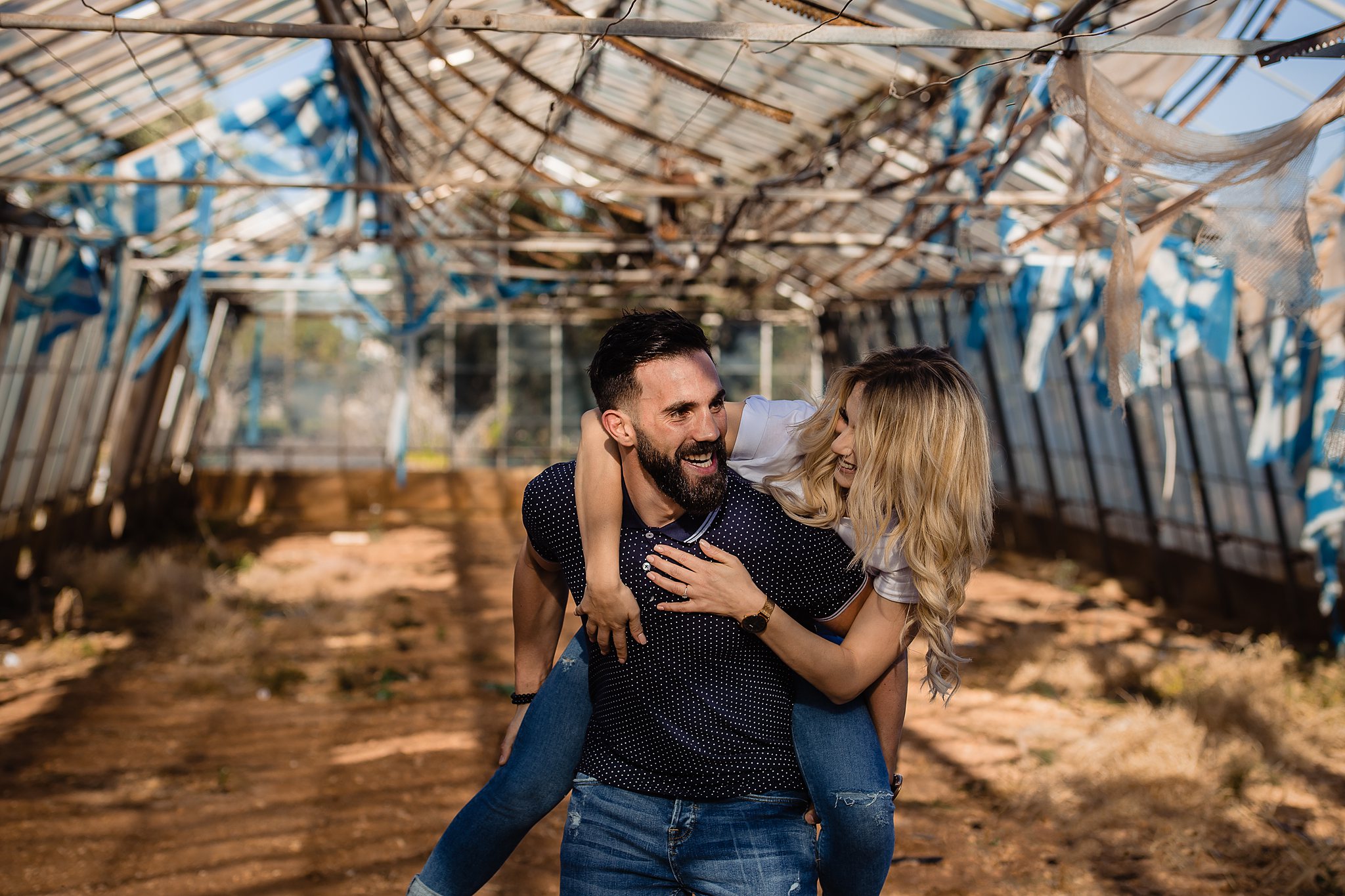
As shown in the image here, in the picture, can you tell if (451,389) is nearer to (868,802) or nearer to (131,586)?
(131,586)

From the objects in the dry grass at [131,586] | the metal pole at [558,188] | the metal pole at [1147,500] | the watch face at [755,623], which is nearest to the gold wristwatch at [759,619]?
the watch face at [755,623]

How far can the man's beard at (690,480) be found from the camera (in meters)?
2.05

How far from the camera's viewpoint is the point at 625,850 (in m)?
2.10

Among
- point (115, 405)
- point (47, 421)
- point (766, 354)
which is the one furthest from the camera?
point (766, 354)

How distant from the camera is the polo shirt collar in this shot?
2.14 m

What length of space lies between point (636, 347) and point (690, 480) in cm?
29

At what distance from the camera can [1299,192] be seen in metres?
3.04

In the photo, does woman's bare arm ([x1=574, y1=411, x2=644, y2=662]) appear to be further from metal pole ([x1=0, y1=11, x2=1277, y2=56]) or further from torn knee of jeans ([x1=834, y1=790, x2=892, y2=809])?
metal pole ([x1=0, y1=11, x2=1277, y2=56])

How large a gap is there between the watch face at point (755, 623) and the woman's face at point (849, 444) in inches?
14.5

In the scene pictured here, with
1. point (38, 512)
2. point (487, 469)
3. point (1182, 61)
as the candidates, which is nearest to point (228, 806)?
point (1182, 61)

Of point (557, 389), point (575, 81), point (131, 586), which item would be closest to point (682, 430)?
point (575, 81)

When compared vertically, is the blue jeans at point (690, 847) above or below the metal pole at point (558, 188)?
below

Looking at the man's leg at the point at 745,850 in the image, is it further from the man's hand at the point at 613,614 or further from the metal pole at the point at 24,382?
the metal pole at the point at 24,382

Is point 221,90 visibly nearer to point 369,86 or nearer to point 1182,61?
point 369,86
